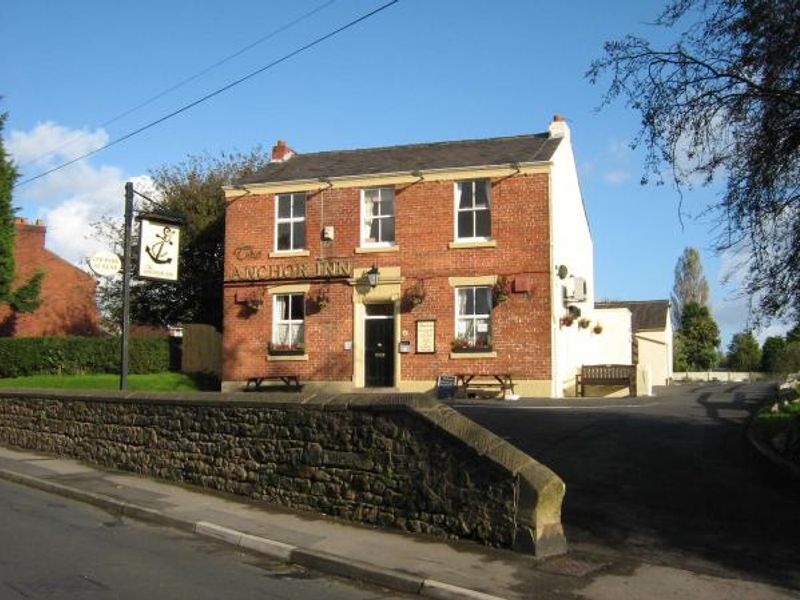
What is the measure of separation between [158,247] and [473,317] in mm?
10298

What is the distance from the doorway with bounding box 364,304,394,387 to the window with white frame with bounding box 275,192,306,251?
3.45 m

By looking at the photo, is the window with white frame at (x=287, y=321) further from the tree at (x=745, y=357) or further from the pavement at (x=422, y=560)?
the tree at (x=745, y=357)

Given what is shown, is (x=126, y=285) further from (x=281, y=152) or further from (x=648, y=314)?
(x=648, y=314)

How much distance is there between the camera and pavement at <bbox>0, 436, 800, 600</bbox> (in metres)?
6.91

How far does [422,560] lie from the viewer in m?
7.91

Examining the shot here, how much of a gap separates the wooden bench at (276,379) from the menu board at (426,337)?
4.14 meters

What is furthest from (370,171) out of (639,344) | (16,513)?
(639,344)

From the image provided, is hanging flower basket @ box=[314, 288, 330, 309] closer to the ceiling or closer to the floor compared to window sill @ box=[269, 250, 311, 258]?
closer to the floor

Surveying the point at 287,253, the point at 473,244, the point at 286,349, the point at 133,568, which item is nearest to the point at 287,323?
the point at 286,349

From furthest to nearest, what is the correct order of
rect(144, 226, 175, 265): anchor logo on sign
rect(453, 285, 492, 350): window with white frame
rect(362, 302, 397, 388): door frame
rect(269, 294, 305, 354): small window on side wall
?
1. rect(269, 294, 305, 354): small window on side wall
2. rect(362, 302, 397, 388): door frame
3. rect(453, 285, 492, 350): window with white frame
4. rect(144, 226, 175, 265): anchor logo on sign

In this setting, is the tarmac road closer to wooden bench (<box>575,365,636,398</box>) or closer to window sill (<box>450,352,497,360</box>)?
window sill (<box>450,352,497,360</box>)

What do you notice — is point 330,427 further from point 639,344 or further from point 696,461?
point 639,344

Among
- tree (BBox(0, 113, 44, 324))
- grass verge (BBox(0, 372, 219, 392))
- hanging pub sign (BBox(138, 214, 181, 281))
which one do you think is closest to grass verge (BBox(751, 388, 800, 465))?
hanging pub sign (BBox(138, 214, 181, 281))

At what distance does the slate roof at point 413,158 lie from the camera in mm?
25312
